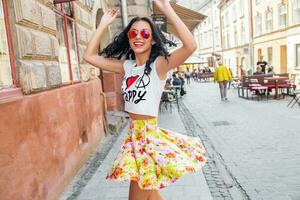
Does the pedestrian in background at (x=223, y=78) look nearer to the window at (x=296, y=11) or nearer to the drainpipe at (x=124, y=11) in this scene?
the drainpipe at (x=124, y=11)

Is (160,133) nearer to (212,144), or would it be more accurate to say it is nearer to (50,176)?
(50,176)

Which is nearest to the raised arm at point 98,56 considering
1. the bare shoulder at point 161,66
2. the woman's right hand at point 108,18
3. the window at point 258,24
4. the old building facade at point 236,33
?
the woman's right hand at point 108,18

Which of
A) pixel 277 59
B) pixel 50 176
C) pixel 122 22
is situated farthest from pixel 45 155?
pixel 277 59

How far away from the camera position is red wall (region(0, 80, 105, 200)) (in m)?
2.97

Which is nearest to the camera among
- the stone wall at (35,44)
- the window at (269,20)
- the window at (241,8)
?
the stone wall at (35,44)

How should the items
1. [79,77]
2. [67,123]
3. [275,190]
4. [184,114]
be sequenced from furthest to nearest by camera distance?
[184,114] < [79,77] < [67,123] < [275,190]

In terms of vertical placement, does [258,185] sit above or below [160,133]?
below

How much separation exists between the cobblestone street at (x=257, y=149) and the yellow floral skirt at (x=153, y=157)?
6.00ft

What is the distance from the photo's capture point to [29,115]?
3.40 m

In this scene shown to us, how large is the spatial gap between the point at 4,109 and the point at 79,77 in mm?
3486

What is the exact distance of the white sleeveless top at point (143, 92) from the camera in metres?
2.52

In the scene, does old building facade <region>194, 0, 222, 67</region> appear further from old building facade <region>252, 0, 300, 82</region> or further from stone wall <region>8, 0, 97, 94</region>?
stone wall <region>8, 0, 97, 94</region>

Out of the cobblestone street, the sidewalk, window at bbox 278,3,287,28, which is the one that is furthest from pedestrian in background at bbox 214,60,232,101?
window at bbox 278,3,287,28

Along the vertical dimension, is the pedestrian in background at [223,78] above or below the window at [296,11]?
below
